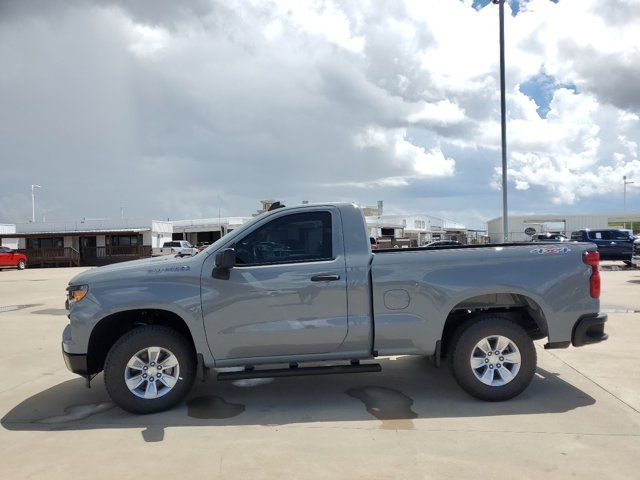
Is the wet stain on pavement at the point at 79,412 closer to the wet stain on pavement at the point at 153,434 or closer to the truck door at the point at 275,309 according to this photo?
the wet stain on pavement at the point at 153,434

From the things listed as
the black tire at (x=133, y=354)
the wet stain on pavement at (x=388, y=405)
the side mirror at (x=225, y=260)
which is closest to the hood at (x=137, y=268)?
the side mirror at (x=225, y=260)

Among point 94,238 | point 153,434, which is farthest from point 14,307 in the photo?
point 94,238

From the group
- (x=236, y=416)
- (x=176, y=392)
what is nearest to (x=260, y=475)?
(x=236, y=416)

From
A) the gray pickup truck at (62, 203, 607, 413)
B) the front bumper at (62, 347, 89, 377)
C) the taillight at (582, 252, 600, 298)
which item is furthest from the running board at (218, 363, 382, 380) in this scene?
the taillight at (582, 252, 600, 298)

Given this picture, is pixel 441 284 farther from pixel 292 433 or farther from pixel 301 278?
pixel 292 433

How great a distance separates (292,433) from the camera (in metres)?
4.21

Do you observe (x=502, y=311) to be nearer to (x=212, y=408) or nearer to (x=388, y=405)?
(x=388, y=405)

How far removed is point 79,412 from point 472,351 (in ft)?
12.8

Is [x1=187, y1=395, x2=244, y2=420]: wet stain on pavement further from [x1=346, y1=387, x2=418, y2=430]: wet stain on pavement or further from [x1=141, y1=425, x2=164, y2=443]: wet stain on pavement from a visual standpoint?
[x1=346, y1=387, x2=418, y2=430]: wet stain on pavement

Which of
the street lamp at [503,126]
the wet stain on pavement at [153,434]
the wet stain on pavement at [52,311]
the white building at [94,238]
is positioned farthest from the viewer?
the white building at [94,238]

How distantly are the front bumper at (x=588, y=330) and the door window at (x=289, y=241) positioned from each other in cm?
256

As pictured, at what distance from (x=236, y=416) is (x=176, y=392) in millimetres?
621

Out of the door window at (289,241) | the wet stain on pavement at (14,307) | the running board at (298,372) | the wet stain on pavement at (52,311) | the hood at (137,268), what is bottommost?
the wet stain on pavement at (52,311)

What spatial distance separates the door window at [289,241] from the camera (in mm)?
4809
